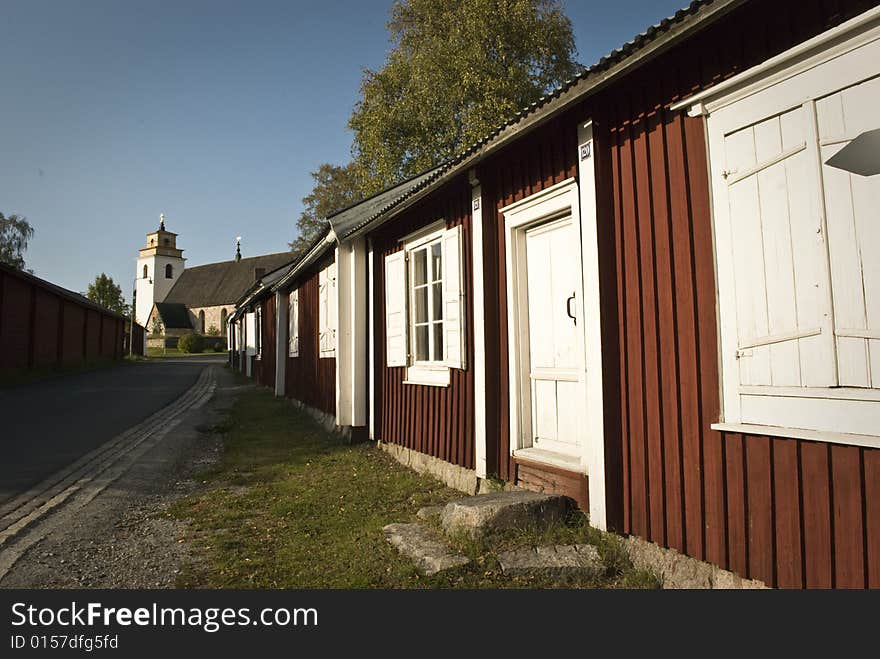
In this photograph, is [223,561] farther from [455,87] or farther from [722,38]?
[455,87]

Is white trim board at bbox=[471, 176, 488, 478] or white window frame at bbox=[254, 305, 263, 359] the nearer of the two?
white trim board at bbox=[471, 176, 488, 478]

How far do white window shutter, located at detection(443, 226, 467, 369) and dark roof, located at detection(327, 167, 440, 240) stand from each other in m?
2.30

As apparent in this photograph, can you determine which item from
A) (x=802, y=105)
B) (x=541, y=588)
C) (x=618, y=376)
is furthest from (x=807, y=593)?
(x=802, y=105)

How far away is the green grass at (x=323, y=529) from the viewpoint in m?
3.68

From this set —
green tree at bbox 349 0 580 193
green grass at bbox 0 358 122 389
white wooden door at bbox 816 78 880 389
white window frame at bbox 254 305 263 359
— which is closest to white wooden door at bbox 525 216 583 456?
white wooden door at bbox 816 78 880 389

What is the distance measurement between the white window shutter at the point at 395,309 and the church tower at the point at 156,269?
85791mm

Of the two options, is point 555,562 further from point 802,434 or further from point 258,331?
point 258,331

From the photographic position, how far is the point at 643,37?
3.34m

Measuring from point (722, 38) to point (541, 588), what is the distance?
10.2ft

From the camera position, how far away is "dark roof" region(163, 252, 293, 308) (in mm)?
74812

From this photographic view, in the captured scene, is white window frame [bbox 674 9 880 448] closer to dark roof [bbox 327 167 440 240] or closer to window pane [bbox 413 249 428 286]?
window pane [bbox 413 249 428 286]

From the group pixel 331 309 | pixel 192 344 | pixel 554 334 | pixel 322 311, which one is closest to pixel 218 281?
pixel 192 344

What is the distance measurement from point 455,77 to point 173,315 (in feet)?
212

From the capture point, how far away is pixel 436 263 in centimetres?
668
